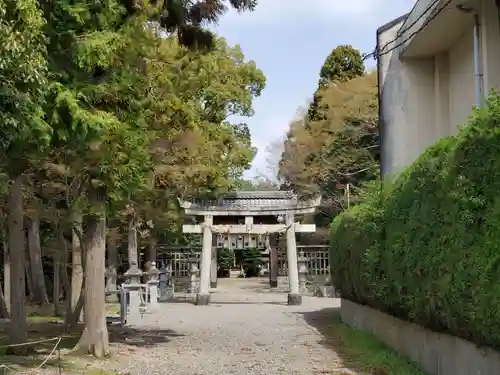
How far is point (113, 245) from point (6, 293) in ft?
17.5

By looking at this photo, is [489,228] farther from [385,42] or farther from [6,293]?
[6,293]

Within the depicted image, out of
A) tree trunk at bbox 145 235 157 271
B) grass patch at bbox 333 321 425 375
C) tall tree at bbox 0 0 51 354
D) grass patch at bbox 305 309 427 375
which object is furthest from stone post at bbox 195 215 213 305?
tall tree at bbox 0 0 51 354

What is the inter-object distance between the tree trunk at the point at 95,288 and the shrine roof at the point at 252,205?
11.7 m

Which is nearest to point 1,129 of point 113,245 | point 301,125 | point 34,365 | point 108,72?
point 108,72

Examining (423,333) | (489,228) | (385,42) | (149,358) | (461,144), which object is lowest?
(149,358)

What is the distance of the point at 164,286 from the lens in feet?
79.6

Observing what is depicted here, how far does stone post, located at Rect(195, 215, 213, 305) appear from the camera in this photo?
20531 mm

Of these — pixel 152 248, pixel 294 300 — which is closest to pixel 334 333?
pixel 294 300

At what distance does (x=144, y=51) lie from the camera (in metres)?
8.95

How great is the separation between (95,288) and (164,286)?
14701 millimetres

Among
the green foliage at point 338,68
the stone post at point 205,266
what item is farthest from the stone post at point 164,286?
the green foliage at point 338,68

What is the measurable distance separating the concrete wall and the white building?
290 centimetres

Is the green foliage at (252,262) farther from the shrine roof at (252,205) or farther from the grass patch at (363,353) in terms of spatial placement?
the grass patch at (363,353)

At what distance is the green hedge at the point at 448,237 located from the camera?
5199mm
